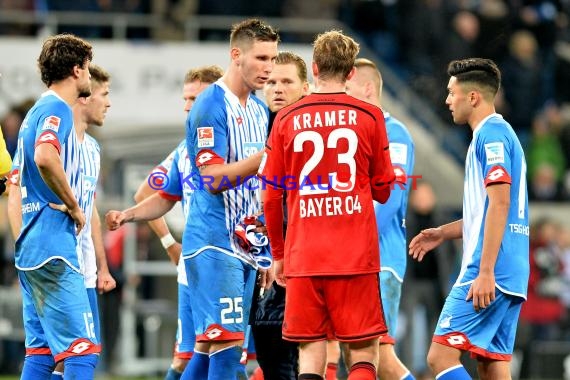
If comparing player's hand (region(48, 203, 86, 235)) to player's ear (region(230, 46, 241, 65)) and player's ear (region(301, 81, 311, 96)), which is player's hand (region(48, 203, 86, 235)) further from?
player's ear (region(301, 81, 311, 96))

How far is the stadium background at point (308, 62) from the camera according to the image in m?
17.0

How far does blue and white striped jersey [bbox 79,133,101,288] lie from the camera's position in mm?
Result: 8812

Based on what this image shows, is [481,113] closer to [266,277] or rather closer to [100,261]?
[266,277]

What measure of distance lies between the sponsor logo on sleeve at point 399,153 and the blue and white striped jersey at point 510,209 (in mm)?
1619

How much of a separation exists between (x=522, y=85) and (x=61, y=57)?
12.7 metres

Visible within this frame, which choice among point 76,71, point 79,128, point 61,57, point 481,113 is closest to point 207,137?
point 76,71

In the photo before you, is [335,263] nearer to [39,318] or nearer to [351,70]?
[351,70]

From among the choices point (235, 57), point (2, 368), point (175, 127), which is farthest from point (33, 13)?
point (235, 57)

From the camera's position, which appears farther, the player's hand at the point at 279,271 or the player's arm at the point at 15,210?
the player's arm at the point at 15,210

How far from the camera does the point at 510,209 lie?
809cm

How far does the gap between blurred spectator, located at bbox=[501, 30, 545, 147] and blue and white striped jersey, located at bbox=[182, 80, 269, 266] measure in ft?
38.9

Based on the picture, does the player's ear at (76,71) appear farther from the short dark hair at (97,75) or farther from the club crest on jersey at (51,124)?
the short dark hair at (97,75)

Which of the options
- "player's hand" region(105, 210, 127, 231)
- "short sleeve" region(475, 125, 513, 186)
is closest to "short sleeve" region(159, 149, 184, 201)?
"player's hand" region(105, 210, 127, 231)

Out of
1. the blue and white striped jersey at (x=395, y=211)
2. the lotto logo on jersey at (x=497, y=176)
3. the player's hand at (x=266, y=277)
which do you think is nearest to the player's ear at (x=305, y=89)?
the blue and white striped jersey at (x=395, y=211)
